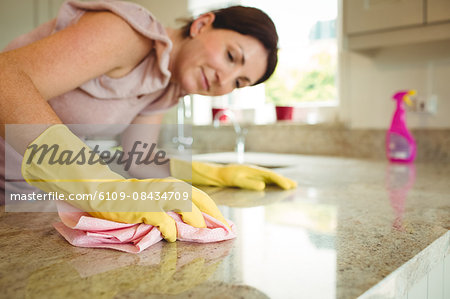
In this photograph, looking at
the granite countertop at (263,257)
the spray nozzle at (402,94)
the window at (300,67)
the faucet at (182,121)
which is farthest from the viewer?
Result: the faucet at (182,121)

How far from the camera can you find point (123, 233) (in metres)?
0.55

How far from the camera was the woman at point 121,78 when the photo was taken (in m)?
0.59

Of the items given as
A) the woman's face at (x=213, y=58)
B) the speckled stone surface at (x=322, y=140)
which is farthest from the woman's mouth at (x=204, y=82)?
the speckled stone surface at (x=322, y=140)

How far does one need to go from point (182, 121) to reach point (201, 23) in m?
1.88

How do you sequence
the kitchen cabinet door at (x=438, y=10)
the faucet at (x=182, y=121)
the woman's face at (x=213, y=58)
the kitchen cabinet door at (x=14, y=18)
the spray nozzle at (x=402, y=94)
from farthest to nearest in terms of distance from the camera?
1. the kitchen cabinet door at (x=14, y=18)
2. the faucet at (x=182, y=121)
3. the spray nozzle at (x=402, y=94)
4. the kitchen cabinet door at (x=438, y=10)
5. the woman's face at (x=213, y=58)

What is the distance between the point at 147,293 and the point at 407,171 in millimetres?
1312

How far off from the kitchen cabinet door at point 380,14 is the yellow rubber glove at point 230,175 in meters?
0.89

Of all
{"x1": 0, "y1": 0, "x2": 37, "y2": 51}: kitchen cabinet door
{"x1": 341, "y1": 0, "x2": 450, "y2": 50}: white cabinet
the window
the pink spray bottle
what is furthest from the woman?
{"x1": 0, "y1": 0, "x2": 37, "y2": 51}: kitchen cabinet door

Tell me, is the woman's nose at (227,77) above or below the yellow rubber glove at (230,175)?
above

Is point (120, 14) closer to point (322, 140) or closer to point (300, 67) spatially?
point (322, 140)

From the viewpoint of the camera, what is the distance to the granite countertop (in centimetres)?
41

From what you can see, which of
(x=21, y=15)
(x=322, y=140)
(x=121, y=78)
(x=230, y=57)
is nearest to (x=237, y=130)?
(x=322, y=140)

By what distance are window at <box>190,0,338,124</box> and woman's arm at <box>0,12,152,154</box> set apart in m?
1.60

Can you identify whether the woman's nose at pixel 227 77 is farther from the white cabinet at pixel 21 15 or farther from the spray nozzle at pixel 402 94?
the white cabinet at pixel 21 15
